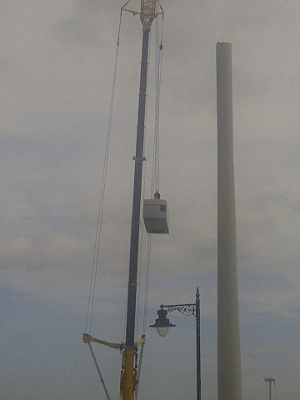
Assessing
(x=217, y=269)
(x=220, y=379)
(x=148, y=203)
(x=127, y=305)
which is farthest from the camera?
(x=217, y=269)

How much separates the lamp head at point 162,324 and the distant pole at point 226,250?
38.9ft

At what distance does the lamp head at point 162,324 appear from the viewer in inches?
547

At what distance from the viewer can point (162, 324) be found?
14.0 metres

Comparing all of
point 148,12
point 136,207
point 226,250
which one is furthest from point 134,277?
point 148,12

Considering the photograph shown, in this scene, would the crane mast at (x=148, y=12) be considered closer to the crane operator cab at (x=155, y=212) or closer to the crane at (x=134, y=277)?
the crane at (x=134, y=277)

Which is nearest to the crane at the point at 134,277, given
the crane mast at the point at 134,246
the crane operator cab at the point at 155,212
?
the crane mast at the point at 134,246

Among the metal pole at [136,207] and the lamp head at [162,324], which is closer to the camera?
the lamp head at [162,324]

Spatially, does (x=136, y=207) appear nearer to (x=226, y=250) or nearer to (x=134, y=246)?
(x=134, y=246)

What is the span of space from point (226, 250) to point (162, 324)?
43.0 feet

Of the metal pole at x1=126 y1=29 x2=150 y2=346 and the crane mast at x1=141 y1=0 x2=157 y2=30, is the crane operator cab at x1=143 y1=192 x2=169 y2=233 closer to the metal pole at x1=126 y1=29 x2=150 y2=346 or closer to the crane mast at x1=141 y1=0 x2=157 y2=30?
the metal pole at x1=126 y1=29 x2=150 y2=346

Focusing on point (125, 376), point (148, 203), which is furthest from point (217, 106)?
point (125, 376)

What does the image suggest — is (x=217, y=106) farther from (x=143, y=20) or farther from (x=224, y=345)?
(x=224, y=345)

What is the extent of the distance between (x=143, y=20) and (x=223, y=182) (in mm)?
10944

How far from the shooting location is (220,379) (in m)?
24.3
